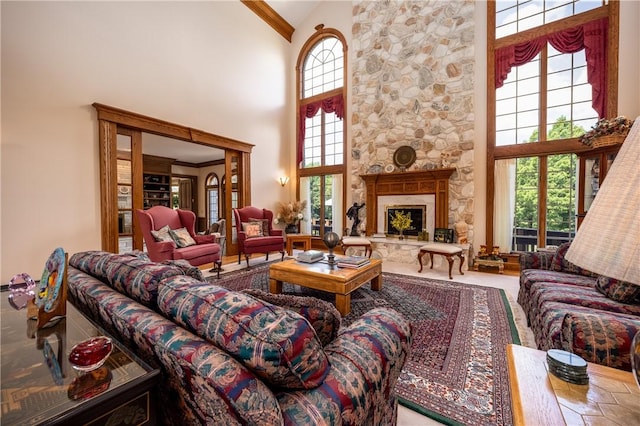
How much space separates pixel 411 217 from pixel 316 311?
4.70 metres

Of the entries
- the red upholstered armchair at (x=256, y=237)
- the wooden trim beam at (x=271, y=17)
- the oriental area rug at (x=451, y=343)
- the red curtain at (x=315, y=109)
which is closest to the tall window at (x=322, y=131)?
the red curtain at (x=315, y=109)

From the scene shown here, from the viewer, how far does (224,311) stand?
743 millimetres

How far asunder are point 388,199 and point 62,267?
5.11m

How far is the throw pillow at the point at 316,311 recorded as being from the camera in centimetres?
97

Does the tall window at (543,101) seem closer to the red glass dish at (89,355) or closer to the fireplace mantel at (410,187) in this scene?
the fireplace mantel at (410,187)

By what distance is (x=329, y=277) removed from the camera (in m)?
2.50

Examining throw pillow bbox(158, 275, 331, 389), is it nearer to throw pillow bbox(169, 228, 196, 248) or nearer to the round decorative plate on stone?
throw pillow bbox(169, 228, 196, 248)

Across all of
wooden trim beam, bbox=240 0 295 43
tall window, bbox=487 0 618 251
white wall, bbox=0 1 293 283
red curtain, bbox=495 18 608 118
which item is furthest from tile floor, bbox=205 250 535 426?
wooden trim beam, bbox=240 0 295 43

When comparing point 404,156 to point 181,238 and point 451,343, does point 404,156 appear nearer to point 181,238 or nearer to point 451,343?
point 451,343

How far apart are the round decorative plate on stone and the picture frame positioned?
144 centimetres

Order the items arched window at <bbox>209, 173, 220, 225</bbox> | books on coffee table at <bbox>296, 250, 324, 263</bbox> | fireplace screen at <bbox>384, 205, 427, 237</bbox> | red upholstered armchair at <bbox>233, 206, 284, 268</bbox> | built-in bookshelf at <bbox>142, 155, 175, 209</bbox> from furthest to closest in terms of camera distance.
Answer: arched window at <bbox>209, 173, 220, 225</bbox>, built-in bookshelf at <bbox>142, 155, 175, 209</bbox>, fireplace screen at <bbox>384, 205, 427, 237</bbox>, red upholstered armchair at <bbox>233, 206, 284, 268</bbox>, books on coffee table at <bbox>296, 250, 324, 263</bbox>

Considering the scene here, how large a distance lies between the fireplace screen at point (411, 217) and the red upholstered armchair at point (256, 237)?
2.26 metres

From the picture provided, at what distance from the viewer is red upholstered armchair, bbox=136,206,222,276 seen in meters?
3.51

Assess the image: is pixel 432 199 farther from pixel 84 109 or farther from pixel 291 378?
pixel 84 109
